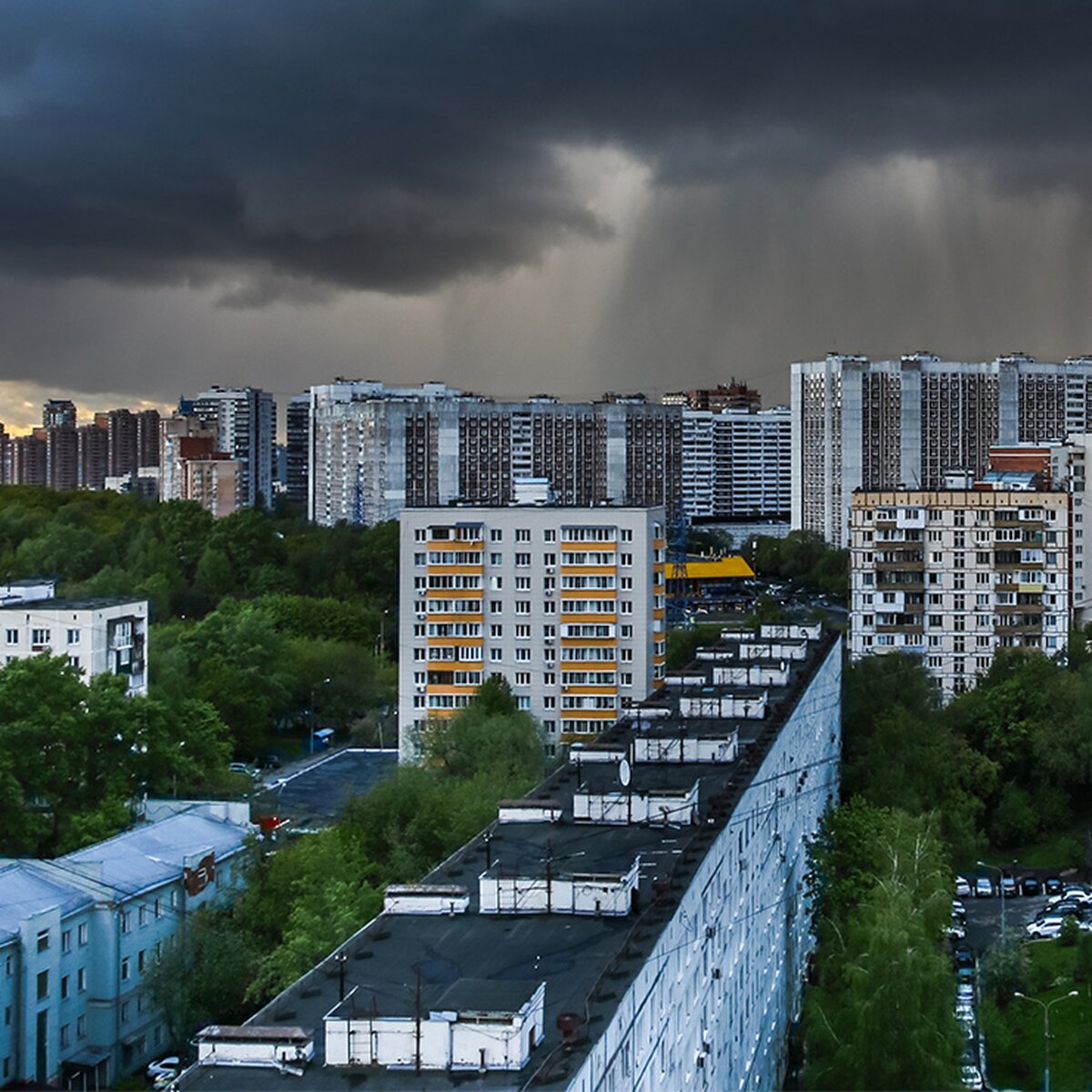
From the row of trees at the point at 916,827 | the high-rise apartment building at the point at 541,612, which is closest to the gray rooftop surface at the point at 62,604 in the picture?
→ the high-rise apartment building at the point at 541,612

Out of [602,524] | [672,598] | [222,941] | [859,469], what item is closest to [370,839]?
[222,941]

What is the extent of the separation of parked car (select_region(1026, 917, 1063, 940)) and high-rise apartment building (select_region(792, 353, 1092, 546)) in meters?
34.5

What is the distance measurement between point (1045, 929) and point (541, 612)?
27.5 ft

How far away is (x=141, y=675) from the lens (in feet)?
78.2

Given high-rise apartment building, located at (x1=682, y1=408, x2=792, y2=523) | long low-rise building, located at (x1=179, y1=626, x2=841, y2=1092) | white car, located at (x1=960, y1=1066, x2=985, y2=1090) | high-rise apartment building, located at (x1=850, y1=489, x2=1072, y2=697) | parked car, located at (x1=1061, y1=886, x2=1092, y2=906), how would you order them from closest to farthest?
long low-rise building, located at (x1=179, y1=626, x2=841, y2=1092) < white car, located at (x1=960, y1=1066, x2=985, y2=1090) < parked car, located at (x1=1061, y1=886, x2=1092, y2=906) < high-rise apartment building, located at (x1=850, y1=489, x2=1072, y2=697) < high-rise apartment building, located at (x1=682, y1=408, x2=792, y2=523)

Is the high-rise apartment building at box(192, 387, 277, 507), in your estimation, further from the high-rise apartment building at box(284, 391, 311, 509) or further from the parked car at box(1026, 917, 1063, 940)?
the parked car at box(1026, 917, 1063, 940)

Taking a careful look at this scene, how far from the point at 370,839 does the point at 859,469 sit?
38.4 m

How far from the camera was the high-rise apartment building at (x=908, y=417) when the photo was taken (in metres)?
51.3

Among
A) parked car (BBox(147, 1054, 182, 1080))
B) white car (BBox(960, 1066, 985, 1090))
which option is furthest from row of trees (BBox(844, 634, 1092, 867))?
parked car (BBox(147, 1054, 182, 1080))

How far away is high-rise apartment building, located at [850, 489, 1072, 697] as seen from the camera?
2438 centimetres

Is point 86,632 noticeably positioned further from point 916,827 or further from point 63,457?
point 63,457

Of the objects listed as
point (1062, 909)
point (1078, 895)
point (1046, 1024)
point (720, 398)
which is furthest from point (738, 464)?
point (1046, 1024)

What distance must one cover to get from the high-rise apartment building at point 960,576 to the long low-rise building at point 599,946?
10717 mm

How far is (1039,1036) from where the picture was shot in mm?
13273
